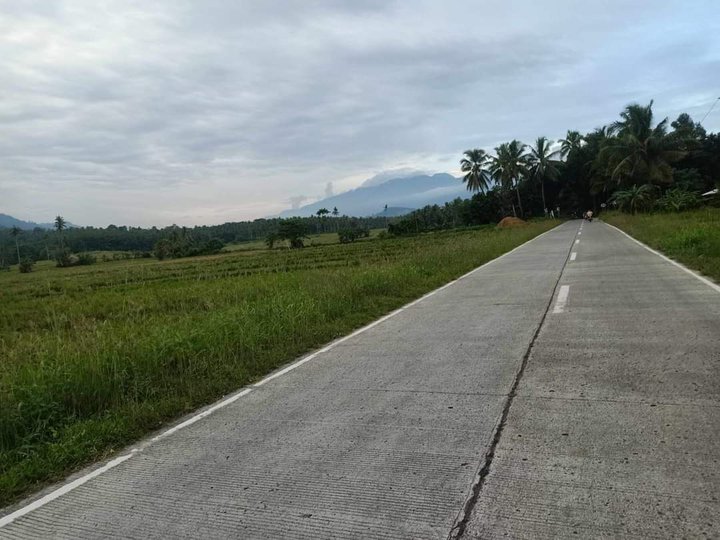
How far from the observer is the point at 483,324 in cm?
773

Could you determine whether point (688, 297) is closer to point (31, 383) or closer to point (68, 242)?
point (31, 383)

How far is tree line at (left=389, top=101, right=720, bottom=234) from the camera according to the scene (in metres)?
46.6

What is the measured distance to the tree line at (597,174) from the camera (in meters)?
46.6

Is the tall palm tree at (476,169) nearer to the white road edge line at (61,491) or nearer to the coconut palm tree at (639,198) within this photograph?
the coconut palm tree at (639,198)

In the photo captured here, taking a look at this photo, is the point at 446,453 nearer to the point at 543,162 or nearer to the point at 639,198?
the point at 639,198

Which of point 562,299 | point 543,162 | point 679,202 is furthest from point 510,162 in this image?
point 562,299

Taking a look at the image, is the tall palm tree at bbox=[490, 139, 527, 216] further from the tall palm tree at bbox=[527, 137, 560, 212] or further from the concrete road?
the concrete road

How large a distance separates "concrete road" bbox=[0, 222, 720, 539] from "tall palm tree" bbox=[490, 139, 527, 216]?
67526mm

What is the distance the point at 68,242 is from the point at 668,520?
14814cm

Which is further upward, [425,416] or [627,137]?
[627,137]

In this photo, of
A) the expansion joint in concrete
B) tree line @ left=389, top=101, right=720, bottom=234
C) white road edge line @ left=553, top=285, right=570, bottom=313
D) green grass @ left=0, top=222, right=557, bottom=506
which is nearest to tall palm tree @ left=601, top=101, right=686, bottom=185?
tree line @ left=389, top=101, right=720, bottom=234

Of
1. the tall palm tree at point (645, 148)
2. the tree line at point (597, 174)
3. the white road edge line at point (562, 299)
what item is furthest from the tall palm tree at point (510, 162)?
the white road edge line at point (562, 299)

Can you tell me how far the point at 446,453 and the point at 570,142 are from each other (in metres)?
84.6

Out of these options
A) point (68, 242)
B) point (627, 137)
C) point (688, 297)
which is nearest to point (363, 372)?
point (688, 297)
